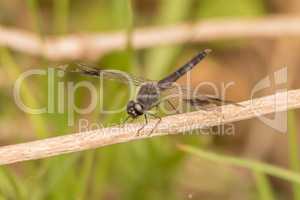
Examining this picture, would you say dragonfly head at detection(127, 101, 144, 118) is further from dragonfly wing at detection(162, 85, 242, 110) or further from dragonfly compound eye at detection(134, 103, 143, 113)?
dragonfly wing at detection(162, 85, 242, 110)

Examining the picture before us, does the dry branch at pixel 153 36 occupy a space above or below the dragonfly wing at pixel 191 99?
above

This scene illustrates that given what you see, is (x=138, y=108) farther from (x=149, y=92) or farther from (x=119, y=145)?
(x=119, y=145)

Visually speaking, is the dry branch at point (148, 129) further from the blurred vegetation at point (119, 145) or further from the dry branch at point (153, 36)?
the dry branch at point (153, 36)

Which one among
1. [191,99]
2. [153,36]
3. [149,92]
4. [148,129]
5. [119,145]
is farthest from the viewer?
[153,36]

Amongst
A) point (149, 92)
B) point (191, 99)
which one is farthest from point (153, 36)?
point (191, 99)

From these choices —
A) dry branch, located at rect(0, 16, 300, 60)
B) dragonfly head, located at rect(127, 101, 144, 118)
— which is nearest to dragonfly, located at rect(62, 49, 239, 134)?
dragonfly head, located at rect(127, 101, 144, 118)

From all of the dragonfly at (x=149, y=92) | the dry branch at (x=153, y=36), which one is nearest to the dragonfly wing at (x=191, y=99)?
the dragonfly at (x=149, y=92)

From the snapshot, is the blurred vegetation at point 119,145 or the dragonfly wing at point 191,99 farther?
the blurred vegetation at point 119,145
